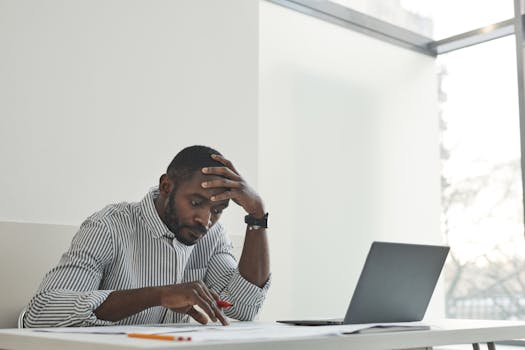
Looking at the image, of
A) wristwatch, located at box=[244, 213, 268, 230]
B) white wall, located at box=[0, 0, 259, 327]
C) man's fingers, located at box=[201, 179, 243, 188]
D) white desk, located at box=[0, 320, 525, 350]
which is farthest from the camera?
white wall, located at box=[0, 0, 259, 327]

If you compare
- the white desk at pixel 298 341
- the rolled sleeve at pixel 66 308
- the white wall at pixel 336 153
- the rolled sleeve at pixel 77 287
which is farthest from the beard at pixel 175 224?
the white wall at pixel 336 153

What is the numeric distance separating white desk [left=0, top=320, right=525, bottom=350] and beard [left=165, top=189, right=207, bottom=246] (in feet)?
2.35

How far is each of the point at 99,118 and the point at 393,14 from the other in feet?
6.99

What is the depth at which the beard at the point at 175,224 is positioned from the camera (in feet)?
7.10

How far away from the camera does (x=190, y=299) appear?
166cm

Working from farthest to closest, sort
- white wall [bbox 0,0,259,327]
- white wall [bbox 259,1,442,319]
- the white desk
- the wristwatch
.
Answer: white wall [bbox 259,1,442,319]
white wall [bbox 0,0,259,327]
the wristwatch
the white desk

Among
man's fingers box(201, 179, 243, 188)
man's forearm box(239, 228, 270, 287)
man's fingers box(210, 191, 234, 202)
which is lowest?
man's forearm box(239, 228, 270, 287)

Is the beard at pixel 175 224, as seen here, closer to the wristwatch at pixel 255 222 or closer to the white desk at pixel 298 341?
the wristwatch at pixel 255 222

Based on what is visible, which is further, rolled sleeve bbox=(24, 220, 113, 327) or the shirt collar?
the shirt collar

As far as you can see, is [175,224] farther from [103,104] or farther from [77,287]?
[103,104]

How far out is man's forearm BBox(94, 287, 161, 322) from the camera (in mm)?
1740

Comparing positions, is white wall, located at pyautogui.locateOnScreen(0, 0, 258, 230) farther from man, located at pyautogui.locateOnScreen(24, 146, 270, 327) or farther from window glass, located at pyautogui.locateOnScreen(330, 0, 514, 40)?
window glass, located at pyautogui.locateOnScreen(330, 0, 514, 40)

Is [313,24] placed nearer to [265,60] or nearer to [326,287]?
[265,60]

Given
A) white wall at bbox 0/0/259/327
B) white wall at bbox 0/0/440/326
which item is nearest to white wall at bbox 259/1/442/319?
white wall at bbox 0/0/440/326
